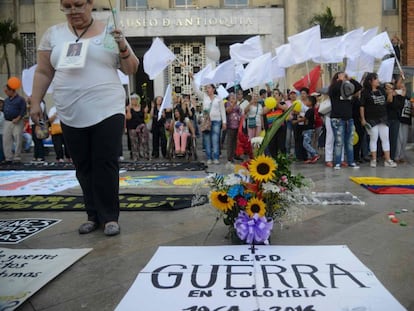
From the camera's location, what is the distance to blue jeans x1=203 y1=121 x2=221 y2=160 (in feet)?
35.4

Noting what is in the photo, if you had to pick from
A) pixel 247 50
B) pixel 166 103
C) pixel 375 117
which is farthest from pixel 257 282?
pixel 247 50

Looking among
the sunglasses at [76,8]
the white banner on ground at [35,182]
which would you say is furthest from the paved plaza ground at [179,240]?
the sunglasses at [76,8]

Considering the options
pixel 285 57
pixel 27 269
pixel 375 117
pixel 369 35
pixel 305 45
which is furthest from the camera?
pixel 285 57

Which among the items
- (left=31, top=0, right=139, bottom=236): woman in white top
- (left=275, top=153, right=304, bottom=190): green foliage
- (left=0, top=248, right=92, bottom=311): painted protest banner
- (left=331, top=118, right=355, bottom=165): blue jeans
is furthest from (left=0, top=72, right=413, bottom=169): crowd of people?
(left=0, top=248, right=92, bottom=311): painted protest banner

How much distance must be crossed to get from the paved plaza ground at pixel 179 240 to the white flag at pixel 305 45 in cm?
688

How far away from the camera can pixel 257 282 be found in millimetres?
2924

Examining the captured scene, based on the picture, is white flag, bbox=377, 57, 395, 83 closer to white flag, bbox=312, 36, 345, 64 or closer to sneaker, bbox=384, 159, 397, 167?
white flag, bbox=312, 36, 345, 64

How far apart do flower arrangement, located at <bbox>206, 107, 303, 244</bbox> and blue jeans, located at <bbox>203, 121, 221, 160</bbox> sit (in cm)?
691

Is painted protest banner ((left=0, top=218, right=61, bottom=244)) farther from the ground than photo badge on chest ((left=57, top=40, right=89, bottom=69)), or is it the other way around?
photo badge on chest ((left=57, top=40, right=89, bottom=69))

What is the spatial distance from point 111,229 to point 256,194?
4.66ft

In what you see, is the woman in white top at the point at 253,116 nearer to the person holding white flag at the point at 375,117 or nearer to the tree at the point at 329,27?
the person holding white flag at the point at 375,117

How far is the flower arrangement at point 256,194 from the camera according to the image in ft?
11.7

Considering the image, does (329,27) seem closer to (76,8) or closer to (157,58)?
(157,58)

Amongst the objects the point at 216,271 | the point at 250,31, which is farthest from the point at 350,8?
→ the point at 216,271
